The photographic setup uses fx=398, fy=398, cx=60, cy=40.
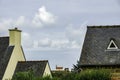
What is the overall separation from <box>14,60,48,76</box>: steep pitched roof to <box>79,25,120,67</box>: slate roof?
19.8 feet

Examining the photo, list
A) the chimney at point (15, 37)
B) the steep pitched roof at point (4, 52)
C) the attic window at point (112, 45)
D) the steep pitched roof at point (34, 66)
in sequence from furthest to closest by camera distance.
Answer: the chimney at point (15, 37) < the steep pitched roof at point (4, 52) < the steep pitched roof at point (34, 66) < the attic window at point (112, 45)

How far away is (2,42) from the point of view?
46.2 meters

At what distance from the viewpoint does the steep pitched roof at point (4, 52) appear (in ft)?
142

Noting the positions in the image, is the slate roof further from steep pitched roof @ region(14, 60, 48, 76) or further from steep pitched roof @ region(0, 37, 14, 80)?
steep pitched roof @ region(0, 37, 14, 80)

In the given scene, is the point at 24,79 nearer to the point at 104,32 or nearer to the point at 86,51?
the point at 86,51

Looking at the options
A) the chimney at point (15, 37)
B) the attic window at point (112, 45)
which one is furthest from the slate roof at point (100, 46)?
the chimney at point (15, 37)

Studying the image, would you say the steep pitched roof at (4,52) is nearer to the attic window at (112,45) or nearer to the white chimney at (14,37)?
the white chimney at (14,37)

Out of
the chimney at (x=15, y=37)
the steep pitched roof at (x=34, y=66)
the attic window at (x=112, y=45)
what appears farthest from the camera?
the chimney at (x=15, y=37)

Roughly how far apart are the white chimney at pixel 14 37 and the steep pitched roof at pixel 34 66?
248cm

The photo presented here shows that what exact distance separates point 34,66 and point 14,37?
4.43 m

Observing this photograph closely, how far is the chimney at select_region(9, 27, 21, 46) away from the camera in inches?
1790

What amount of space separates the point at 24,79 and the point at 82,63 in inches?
280

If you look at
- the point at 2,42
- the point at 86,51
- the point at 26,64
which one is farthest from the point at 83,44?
the point at 2,42

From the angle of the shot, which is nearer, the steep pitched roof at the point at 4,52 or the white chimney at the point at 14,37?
the steep pitched roof at the point at 4,52
